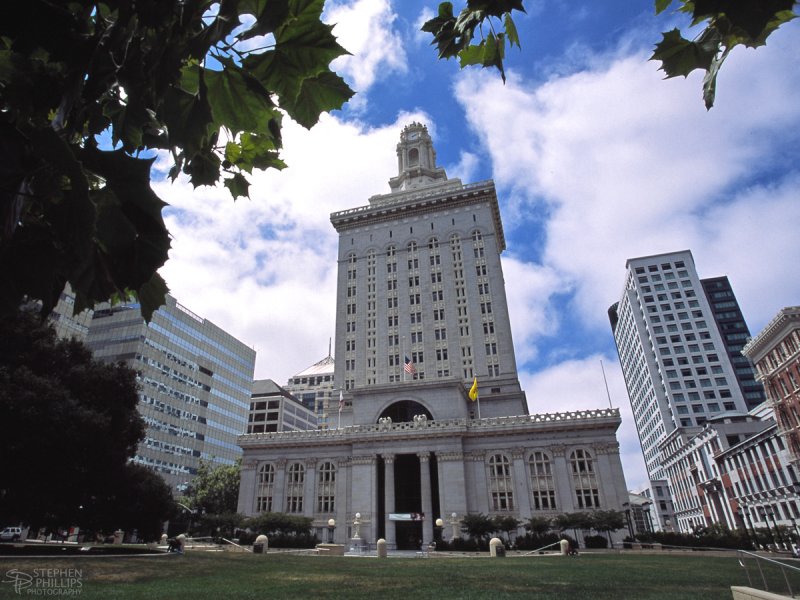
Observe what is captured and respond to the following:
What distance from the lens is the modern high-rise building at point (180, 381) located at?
271 ft

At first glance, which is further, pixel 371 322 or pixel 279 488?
pixel 371 322

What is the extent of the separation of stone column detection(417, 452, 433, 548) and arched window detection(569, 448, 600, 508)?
625 inches

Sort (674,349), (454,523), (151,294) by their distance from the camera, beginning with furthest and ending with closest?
1. (674,349)
2. (454,523)
3. (151,294)

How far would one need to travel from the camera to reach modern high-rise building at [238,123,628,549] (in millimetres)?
51906

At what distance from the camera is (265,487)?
60062 millimetres

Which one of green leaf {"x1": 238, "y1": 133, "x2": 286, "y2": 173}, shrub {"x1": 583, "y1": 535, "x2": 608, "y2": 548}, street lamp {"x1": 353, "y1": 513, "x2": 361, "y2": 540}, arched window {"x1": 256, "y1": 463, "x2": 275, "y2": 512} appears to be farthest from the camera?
arched window {"x1": 256, "y1": 463, "x2": 275, "y2": 512}

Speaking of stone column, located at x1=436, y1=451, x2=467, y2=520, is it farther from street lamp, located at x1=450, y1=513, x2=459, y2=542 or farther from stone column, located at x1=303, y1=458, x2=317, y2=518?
stone column, located at x1=303, y1=458, x2=317, y2=518

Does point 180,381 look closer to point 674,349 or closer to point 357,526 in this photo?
point 357,526

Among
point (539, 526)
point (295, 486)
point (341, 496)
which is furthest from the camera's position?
point (295, 486)

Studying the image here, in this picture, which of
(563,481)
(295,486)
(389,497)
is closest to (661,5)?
(563,481)

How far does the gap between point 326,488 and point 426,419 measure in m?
15.1

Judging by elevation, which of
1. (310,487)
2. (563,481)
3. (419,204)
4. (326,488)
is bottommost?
(563,481)

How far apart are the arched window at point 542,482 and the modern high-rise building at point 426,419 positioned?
0.11 meters

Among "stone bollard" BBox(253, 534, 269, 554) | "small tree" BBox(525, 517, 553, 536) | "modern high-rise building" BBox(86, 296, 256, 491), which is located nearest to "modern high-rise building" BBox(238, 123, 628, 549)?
"small tree" BBox(525, 517, 553, 536)
